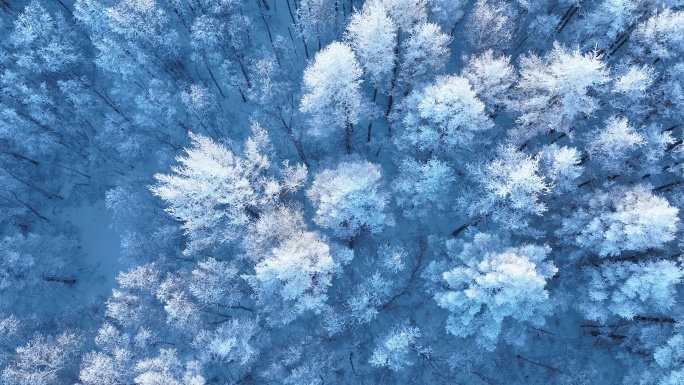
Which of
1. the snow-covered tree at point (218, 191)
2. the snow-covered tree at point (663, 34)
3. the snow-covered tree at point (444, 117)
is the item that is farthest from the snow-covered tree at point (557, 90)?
the snow-covered tree at point (218, 191)

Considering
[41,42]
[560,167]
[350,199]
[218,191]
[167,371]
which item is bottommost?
[560,167]

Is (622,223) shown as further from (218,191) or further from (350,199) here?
(218,191)

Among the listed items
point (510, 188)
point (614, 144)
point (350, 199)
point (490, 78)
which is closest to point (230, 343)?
point (350, 199)

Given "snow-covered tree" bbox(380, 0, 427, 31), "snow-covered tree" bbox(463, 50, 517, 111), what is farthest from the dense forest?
"snow-covered tree" bbox(463, 50, 517, 111)

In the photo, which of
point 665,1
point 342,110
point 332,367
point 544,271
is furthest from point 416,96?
point 332,367

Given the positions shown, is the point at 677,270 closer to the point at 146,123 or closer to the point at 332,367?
the point at 332,367

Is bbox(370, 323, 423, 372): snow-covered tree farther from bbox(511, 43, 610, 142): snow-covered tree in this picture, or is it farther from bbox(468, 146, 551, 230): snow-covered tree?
bbox(511, 43, 610, 142): snow-covered tree
